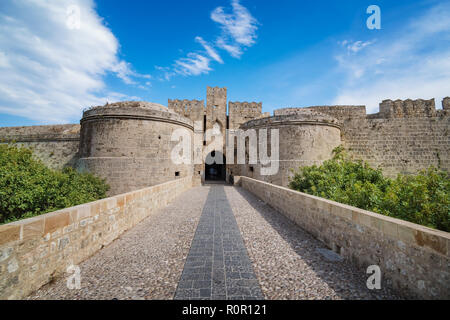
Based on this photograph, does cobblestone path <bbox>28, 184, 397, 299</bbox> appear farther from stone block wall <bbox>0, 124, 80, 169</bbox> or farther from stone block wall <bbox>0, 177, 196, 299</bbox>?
stone block wall <bbox>0, 124, 80, 169</bbox>

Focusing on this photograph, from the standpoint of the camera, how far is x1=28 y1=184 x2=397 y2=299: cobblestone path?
2416mm

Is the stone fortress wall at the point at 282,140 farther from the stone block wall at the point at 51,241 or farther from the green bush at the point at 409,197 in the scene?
the stone block wall at the point at 51,241

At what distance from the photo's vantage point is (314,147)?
12.6 metres

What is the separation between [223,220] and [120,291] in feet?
11.3

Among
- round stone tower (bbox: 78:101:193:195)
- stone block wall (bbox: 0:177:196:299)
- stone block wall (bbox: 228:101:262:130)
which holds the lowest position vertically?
stone block wall (bbox: 0:177:196:299)

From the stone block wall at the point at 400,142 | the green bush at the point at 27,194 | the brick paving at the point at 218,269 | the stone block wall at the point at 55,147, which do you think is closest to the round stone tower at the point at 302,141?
the stone block wall at the point at 400,142

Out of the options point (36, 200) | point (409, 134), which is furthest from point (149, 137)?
point (409, 134)

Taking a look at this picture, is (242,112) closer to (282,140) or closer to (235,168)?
(235,168)

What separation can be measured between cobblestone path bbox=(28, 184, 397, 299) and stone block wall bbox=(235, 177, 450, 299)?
192mm

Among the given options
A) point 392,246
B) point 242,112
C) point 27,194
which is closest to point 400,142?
point 242,112

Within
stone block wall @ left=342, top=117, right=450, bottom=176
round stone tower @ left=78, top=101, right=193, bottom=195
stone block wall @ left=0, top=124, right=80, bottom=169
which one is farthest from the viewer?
stone block wall @ left=0, top=124, right=80, bottom=169

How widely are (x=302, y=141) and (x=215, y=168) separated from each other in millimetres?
16443

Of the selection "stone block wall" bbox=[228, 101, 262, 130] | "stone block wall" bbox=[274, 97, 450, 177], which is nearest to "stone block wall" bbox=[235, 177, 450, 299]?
"stone block wall" bbox=[274, 97, 450, 177]

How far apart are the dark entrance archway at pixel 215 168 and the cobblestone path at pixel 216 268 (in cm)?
1685
